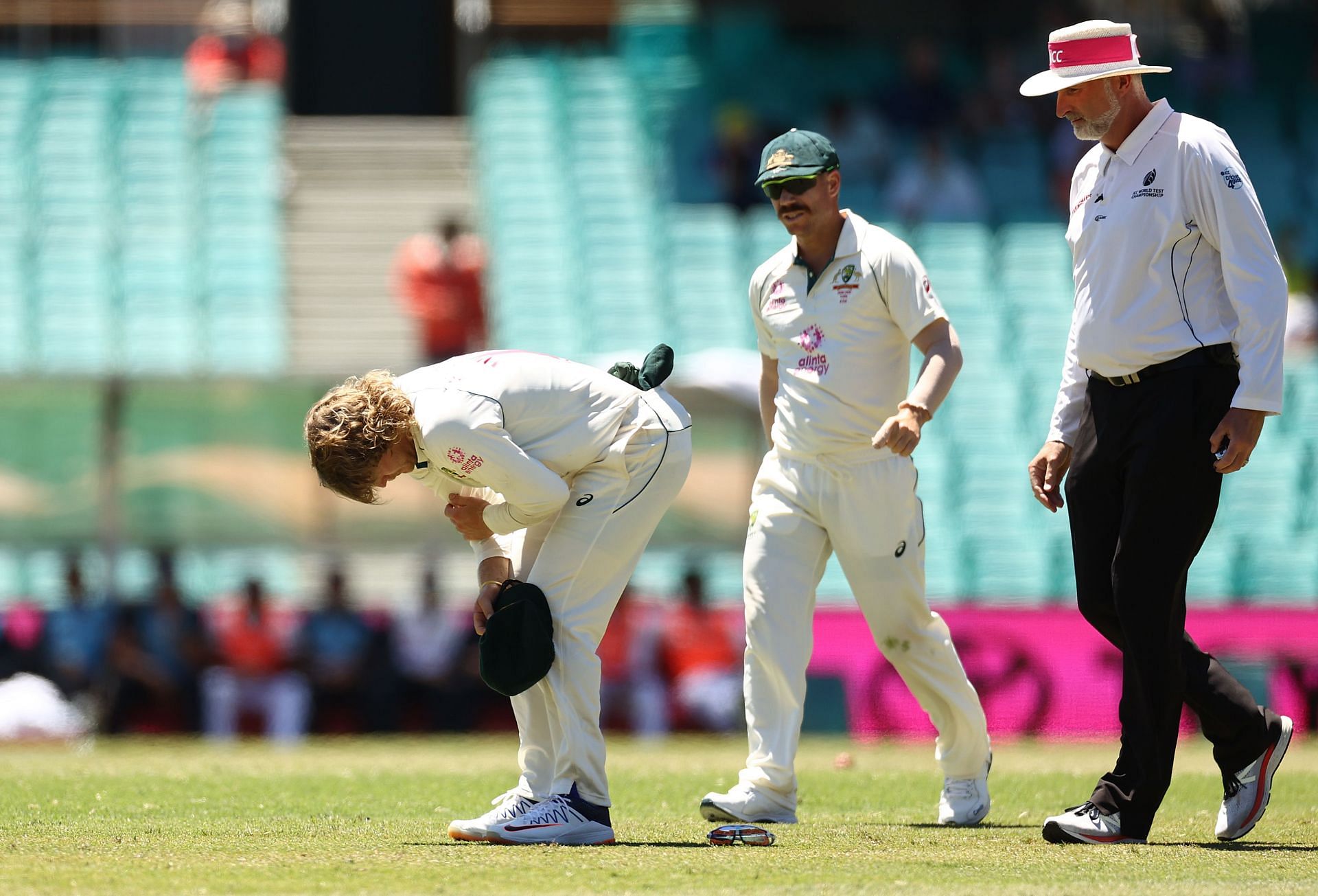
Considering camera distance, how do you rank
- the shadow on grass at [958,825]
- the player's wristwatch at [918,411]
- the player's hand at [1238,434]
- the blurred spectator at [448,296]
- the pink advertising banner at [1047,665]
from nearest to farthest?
the player's hand at [1238,434], the player's wristwatch at [918,411], the shadow on grass at [958,825], the pink advertising banner at [1047,665], the blurred spectator at [448,296]

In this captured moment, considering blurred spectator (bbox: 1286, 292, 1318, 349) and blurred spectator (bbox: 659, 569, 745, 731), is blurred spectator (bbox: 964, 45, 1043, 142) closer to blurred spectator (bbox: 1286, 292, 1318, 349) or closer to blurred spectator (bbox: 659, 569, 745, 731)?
blurred spectator (bbox: 1286, 292, 1318, 349)

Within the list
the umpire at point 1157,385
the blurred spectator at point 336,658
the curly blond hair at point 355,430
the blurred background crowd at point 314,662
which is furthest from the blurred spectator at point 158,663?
the umpire at point 1157,385

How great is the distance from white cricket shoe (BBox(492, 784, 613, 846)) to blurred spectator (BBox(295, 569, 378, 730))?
769cm

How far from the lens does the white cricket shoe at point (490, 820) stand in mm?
6258

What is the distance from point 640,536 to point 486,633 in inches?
26.3

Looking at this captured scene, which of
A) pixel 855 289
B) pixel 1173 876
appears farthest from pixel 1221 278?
pixel 1173 876

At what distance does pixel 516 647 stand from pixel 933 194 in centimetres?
1497

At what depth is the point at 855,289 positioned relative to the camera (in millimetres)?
7172

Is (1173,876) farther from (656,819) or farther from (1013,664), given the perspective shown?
(1013,664)

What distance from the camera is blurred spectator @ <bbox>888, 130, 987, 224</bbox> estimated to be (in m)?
20.2

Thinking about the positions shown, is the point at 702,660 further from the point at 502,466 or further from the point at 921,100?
the point at 921,100

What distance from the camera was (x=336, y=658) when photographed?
13.8 meters

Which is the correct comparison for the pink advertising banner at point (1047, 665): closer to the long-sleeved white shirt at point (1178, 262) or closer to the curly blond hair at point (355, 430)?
the long-sleeved white shirt at point (1178, 262)

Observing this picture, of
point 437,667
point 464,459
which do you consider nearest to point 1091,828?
point 464,459
